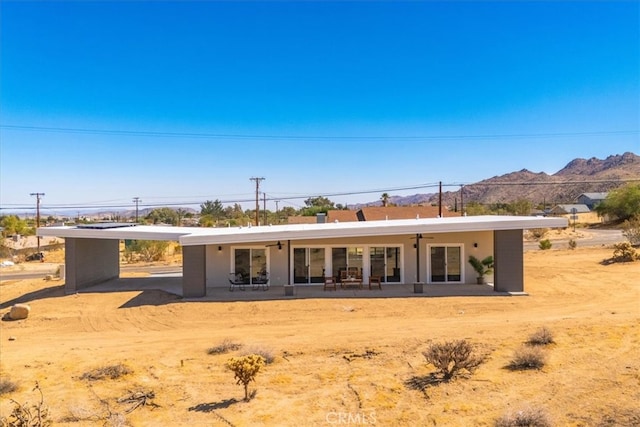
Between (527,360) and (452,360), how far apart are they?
4.79ft

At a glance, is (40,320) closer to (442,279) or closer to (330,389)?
A: (330,389)

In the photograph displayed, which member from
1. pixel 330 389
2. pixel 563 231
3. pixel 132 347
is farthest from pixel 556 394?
pixel 563 231

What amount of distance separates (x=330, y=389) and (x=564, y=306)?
34.6 feet

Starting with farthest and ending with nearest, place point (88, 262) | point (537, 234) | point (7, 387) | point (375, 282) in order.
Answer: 1. point (537, 234)
2. point (88, 262)
3. point (375, 282)
4. point (7, 387)

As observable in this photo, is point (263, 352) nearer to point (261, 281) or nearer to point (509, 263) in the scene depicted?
point (261, 281)

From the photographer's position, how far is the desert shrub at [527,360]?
823cm

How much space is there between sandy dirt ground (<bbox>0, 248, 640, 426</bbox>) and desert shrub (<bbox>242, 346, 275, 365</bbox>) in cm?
11

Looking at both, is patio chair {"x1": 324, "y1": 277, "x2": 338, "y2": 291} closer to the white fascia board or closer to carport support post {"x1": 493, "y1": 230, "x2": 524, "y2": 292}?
the white fascia board

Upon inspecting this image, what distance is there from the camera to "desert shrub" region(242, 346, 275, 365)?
376 inches

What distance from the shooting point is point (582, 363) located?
827 cm

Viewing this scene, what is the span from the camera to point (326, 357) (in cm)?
977

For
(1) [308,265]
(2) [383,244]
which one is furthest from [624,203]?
(1) [308,265]

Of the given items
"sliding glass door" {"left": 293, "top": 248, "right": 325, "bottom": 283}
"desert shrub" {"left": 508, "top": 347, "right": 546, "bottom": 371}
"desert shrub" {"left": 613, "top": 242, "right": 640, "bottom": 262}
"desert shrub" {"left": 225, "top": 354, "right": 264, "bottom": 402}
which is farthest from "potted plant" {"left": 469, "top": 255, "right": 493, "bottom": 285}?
"desert shrub" {"left": 225, "top": 354, "right": 264, "bottom": 402}

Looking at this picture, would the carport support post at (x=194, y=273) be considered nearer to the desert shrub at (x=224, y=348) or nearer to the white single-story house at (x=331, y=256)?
the white single-story house at (x=331, y=256)
